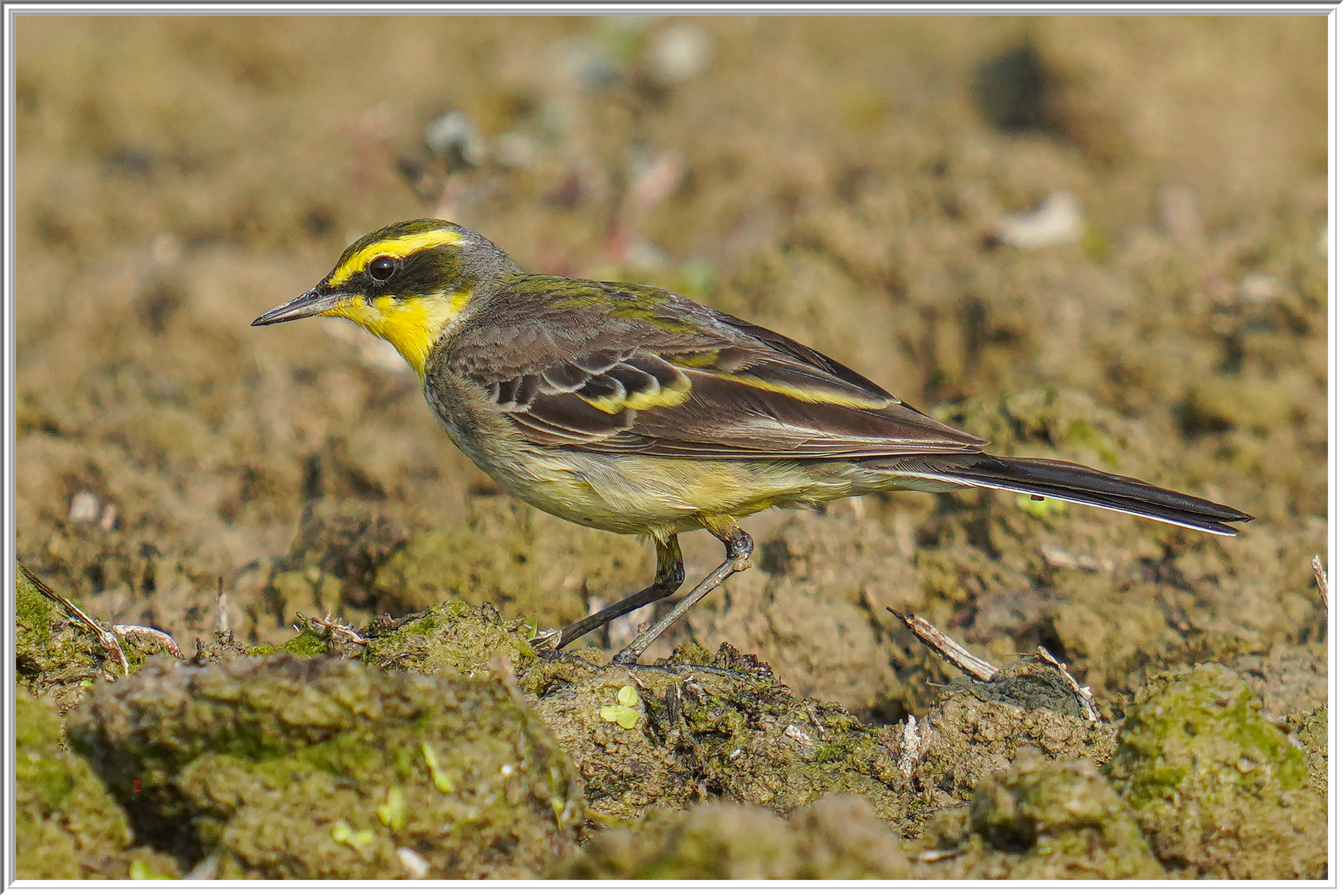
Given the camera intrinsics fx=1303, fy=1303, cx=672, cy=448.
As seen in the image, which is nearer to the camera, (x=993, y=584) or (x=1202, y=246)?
(x=993, y=584)

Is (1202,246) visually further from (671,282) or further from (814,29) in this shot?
(814,29)

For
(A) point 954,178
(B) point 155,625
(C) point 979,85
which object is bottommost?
(B) point 155,625

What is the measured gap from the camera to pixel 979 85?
12805 millimetres

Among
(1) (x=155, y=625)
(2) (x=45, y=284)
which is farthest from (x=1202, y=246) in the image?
(2) (x=45, y=284)

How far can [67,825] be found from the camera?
3.56 metres

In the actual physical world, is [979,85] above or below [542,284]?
above

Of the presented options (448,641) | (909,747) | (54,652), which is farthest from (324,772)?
(909,747)

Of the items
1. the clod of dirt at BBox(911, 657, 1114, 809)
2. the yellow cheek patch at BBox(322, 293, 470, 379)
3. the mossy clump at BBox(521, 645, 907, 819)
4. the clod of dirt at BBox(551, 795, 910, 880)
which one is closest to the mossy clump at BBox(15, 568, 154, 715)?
the mossy clump at BBox(521, 645, 907, 819)

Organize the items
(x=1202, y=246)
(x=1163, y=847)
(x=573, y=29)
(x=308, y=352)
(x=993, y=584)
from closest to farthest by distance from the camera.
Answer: (x=1163, y=847) < (x=993, y=584) < (x=308, y=352) < (x=1202, y=246) < (x=573, y=29)

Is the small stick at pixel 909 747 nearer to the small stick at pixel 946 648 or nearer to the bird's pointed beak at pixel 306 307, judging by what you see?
the small stick at pixel 946 648

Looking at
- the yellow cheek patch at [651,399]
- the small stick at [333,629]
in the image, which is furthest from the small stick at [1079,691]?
the small stick at [333,629]

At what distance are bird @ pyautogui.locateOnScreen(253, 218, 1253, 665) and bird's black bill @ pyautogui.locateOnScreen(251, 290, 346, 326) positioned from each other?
53 millimetres

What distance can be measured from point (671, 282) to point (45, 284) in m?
4.88

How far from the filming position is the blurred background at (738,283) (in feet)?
20.0
